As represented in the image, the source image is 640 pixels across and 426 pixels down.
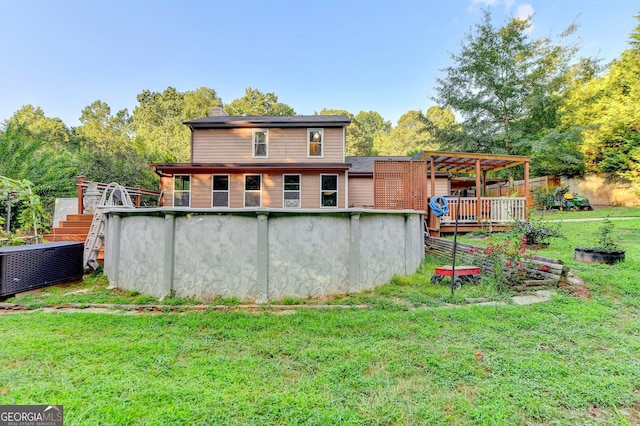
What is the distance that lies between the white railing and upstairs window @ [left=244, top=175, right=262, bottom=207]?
7.90m

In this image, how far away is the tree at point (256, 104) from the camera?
30672 mm

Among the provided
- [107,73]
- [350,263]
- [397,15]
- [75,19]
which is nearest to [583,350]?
[350,263]

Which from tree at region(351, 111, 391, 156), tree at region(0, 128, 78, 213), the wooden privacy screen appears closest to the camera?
the wooden privacy screen

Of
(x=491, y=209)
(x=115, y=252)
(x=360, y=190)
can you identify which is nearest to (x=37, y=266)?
(x=115, y=252)

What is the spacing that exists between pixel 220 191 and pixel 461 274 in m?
10.5

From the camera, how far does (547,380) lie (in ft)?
7.38

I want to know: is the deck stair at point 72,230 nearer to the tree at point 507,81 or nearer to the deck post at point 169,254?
the deck post at point 169,254

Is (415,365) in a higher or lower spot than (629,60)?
lower

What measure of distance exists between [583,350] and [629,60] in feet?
78.4

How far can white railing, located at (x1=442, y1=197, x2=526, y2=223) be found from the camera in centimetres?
1002

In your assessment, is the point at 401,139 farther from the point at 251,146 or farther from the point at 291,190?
the point at 291,190

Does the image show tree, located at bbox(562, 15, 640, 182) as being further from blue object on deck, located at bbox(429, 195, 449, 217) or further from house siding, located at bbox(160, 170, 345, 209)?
house siding, located at bbox(160, 170, 345, 209)

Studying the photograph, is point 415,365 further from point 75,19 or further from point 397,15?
point 75,19

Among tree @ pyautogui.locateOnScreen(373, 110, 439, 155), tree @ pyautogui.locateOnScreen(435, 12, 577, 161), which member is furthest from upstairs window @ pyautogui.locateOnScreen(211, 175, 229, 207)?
tree @ pyautogui.locateOnScreen(373, 110, 439, 155)
